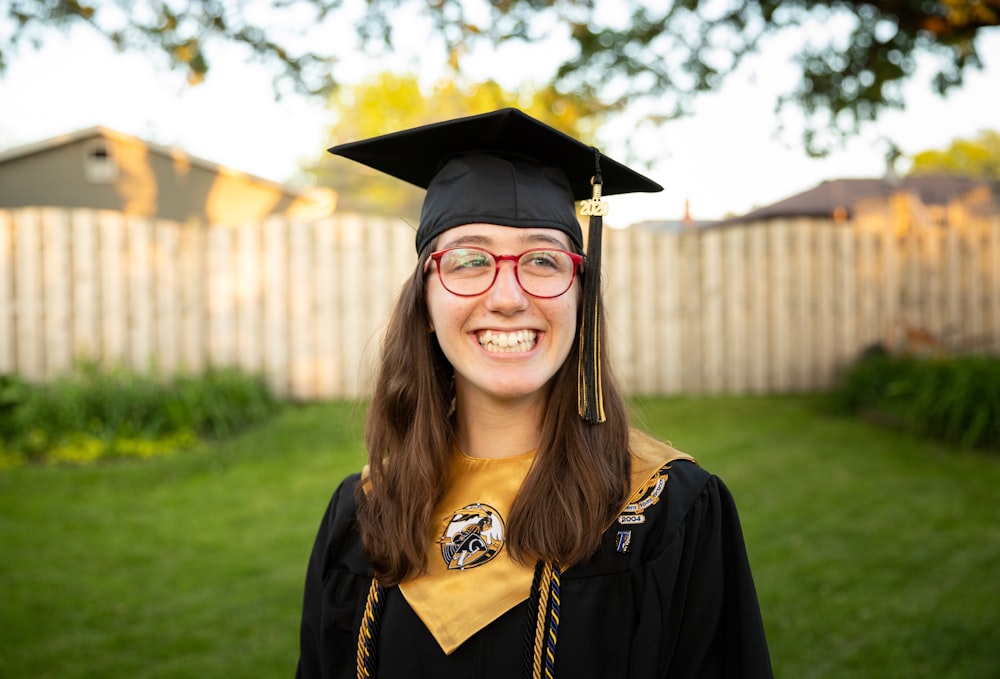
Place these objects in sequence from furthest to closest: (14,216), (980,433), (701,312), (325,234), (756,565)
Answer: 1. (701,312)
2. (325,234)
3. (14,216)
4. (980,433)
5. (756,565)

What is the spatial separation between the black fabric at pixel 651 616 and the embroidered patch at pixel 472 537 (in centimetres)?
10

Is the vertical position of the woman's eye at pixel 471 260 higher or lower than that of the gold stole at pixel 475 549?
higher

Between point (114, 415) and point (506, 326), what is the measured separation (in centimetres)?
627

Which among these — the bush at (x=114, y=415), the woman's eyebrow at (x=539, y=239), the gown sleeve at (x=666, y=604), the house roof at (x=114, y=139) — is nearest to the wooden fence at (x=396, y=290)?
the bush at (x=114, y=415)

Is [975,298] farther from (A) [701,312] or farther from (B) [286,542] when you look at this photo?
(B) [286,542]

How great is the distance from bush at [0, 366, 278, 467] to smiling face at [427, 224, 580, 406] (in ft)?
19.0

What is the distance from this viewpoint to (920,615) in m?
4.17

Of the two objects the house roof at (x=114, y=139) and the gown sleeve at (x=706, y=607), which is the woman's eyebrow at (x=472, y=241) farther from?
the house roof at (x=114, y=139)

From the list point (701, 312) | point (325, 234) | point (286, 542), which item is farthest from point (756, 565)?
point (325, 234)

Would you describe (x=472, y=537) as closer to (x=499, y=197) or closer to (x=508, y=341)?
(x=508, y=341)

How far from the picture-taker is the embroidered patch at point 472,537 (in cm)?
186

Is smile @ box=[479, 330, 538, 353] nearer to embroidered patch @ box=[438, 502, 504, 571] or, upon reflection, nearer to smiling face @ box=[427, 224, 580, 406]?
smiling face @ box=[427, 224, 580, 406]

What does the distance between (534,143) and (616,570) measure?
37.9 inches

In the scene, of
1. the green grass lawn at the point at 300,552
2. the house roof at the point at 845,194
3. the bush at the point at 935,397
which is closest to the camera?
the green grass lawn at the point at 300,552
